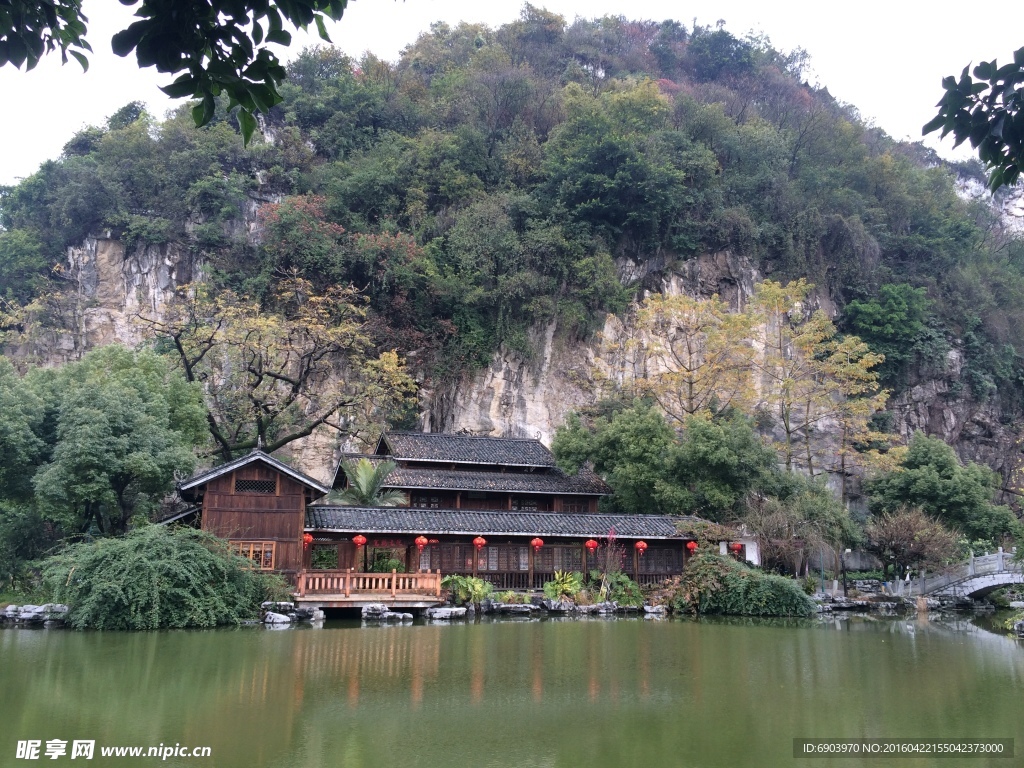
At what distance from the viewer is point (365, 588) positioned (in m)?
19.8

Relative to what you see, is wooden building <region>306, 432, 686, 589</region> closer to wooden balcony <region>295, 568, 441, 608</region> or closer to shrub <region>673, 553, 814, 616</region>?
wooden balcony <region>295, 568, 441, 608</region>

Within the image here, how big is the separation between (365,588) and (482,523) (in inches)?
160

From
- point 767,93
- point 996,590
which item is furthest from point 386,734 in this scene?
point 767,93

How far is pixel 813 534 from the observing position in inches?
964

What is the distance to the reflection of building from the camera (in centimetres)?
2028

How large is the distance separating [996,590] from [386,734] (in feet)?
83.4

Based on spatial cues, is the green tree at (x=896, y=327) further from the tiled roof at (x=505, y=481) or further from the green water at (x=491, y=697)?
the green water at (x=491, y=697)

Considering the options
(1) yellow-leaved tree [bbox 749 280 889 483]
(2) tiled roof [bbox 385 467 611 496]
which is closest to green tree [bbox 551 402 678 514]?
(2) tiled roof [bbox 385 467 611 496]

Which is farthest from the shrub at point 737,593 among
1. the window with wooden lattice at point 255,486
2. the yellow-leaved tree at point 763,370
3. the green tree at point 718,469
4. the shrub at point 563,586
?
the window with wooden lattice at point 255,486

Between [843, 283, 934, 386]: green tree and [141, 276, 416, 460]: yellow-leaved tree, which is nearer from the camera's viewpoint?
[141, 276, 416, 460]: yellow-leaved tree

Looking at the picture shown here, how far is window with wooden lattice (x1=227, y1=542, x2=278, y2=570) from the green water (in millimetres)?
4851

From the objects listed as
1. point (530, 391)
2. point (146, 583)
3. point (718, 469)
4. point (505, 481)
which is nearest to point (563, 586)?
point (505, 481)

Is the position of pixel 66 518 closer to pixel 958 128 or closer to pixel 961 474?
pixel 958 128

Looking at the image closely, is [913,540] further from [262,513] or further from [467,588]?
[262,513]
